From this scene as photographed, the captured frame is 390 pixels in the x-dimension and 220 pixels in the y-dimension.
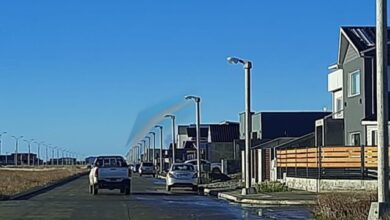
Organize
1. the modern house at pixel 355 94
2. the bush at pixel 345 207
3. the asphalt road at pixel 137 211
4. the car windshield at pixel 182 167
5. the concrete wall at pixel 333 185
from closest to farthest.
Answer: the bush at pixel 345 207 → the asphalt road at pixel 137 211 → the concrete wall at pixel 333 185 → the modern house at pixel 355 94 → the car windshield at pixel 182 167

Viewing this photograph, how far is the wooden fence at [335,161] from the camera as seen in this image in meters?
35.3

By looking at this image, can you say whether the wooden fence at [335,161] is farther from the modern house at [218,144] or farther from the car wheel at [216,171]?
the modern house at [218,144]

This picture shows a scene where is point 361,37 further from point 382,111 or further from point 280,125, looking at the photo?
point 280,125

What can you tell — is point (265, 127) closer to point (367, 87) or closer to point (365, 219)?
point (367, 87)

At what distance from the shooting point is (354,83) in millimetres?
45438

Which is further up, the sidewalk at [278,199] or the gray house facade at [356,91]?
the gray house facade at [356,91]

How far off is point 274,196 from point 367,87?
1039cm

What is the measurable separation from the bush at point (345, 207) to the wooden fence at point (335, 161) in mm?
12137

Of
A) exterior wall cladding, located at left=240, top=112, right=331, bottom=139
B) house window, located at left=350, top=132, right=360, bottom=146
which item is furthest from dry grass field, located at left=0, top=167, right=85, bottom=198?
exterior wall cladding, located at left=240, top=112, right=331, bottom=139

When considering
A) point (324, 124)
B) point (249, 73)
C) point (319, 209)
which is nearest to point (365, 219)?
point (319, 209)

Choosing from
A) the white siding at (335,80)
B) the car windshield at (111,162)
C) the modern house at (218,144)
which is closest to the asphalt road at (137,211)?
the car windshield at (111,162)

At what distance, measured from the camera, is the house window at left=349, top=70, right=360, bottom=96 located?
147 ft

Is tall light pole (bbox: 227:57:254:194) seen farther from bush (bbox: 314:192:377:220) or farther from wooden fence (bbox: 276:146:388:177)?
bush (bbox: 314:192:377:220)

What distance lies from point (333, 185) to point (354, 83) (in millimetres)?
10356
